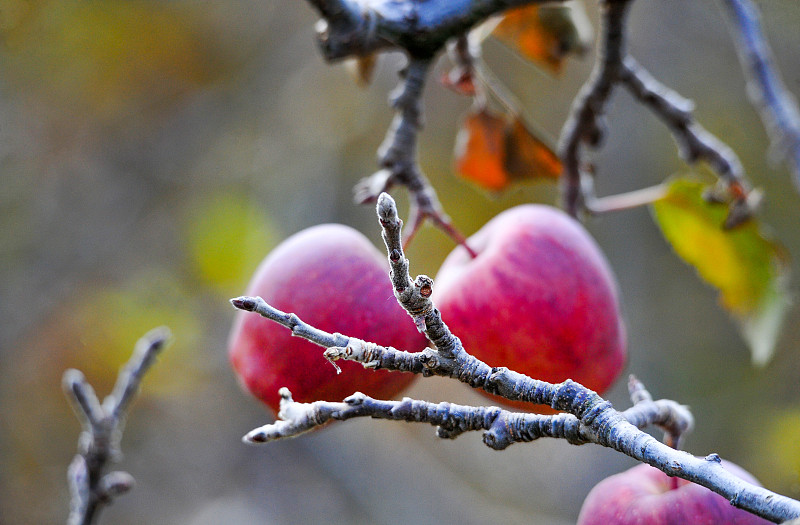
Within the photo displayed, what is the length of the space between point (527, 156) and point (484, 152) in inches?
2.0

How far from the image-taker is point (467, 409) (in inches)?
15.4

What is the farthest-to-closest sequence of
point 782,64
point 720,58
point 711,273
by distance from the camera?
point 720,58 → point 782,64 → point 711,273

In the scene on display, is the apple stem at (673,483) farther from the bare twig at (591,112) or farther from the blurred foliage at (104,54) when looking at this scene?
the blurred foliage at (104,54)

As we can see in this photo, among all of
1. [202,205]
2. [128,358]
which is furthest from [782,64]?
[128,358]

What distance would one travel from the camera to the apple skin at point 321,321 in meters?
0.55

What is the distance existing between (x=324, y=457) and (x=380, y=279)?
1542 millimetres

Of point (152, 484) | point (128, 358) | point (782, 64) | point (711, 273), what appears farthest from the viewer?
point (782, 64)

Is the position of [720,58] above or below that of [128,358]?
above

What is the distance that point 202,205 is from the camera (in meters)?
1.88

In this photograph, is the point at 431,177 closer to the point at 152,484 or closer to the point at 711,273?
the point at 152,484

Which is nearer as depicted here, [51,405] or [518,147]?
[518,147]

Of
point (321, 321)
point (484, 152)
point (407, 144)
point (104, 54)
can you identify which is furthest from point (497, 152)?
point (104, 54)

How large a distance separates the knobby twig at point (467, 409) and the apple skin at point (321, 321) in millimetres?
162

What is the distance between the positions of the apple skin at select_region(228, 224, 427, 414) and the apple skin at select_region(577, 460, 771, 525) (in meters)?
0.16
